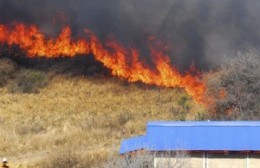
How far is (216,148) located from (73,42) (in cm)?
4098

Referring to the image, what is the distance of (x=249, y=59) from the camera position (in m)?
38.2

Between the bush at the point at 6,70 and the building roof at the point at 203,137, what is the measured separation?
33.8 m

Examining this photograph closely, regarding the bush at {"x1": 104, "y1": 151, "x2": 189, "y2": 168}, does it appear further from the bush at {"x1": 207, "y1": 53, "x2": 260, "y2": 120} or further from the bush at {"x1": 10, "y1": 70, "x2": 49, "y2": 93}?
the bush at {"x1": 10, "y1": 70, "x2": 49, "y2": 93}

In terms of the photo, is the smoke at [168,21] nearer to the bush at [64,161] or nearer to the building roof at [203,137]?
the bush at [64,161]

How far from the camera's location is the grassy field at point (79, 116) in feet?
111

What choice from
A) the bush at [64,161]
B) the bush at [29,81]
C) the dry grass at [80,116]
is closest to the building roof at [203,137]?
the bush at [64,161]

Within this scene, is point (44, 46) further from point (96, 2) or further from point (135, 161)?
point (135, 161)

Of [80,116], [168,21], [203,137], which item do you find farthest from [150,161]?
[168,21]

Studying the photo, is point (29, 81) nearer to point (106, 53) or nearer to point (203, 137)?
point (106, 53)

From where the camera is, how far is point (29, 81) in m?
56.1

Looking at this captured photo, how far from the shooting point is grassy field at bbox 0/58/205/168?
33875 millimetres

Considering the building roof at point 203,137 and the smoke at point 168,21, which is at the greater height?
the smoke at point 168,21

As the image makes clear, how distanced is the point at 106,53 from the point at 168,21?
8835mm

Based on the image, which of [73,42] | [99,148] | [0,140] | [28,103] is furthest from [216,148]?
[73,42]
